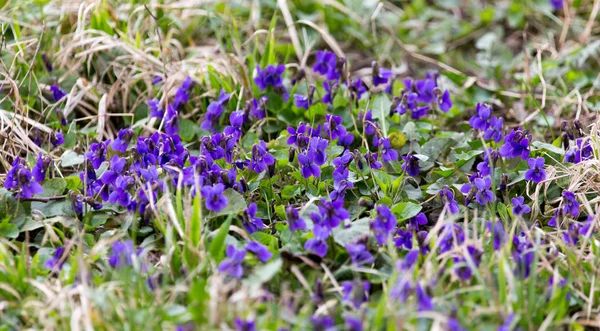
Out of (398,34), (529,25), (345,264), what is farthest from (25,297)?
(529,25)

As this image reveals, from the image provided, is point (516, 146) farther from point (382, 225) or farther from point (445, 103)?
point (382, 225)

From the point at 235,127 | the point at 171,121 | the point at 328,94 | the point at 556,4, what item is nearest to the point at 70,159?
the point at 171,121

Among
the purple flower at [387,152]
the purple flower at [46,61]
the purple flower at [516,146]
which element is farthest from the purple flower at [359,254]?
the purple flower at [46,61]

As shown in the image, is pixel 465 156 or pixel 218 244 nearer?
pixel 218 244

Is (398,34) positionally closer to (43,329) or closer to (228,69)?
(228,69)

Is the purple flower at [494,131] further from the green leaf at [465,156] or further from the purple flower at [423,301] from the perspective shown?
the purple flower at [423,301]

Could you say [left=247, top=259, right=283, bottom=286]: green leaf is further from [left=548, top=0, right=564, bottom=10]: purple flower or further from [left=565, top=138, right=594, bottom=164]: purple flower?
[left=548, top=0, right=564, bottom=10]: purple flower
